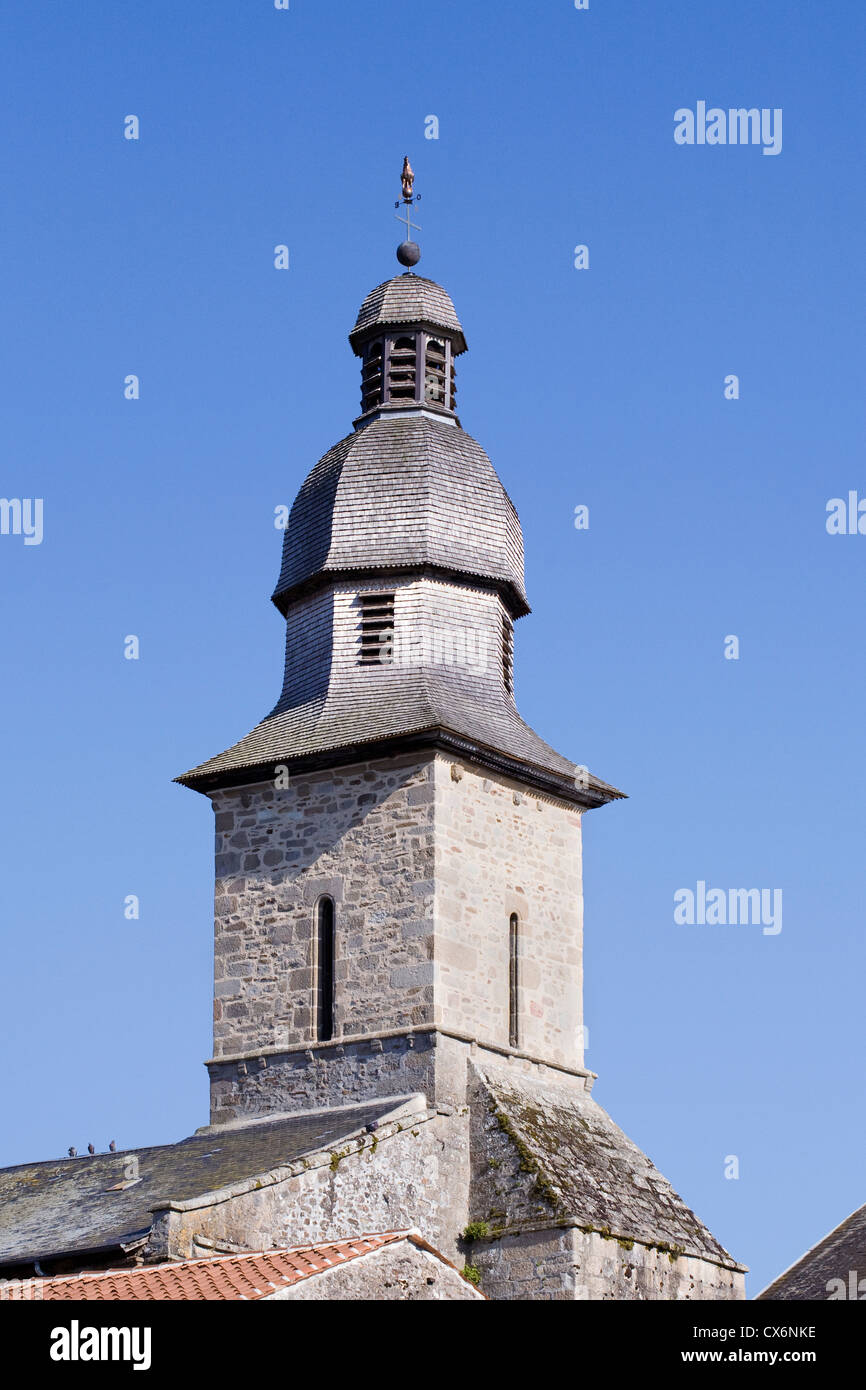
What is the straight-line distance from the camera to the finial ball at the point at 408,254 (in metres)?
30.5

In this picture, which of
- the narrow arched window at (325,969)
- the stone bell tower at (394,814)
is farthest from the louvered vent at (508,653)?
the narrow arched window at (325,969)

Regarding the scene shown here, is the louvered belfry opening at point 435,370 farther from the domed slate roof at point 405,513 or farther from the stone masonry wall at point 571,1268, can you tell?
the stone masonry wall at point 571,1268

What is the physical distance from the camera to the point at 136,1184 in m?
24.1

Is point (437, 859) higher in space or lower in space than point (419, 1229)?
higher

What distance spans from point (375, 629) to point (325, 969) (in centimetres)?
435

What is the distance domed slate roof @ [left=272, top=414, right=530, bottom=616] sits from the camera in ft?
89.4

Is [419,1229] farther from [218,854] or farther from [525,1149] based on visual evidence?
[218,854]

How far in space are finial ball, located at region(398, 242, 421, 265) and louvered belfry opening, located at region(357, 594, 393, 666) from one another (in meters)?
5.84

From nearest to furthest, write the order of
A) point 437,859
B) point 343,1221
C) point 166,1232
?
point 166,1232
point 343,1221
point 437,859

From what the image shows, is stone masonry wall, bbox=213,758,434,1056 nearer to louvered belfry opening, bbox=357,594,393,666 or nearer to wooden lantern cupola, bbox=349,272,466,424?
louvered belfry opening, bbox=357,594,393,666
